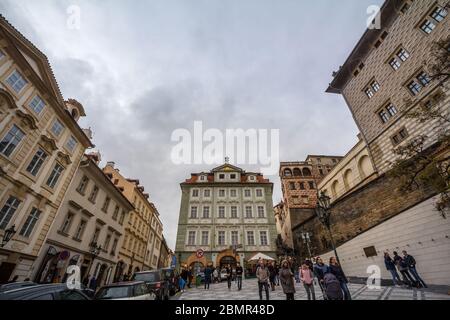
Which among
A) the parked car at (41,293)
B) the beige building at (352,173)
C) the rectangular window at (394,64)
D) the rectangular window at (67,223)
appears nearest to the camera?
the parked car at (41,293)

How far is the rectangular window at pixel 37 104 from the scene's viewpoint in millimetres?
14698

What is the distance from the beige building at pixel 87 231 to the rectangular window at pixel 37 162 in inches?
117

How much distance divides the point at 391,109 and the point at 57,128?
28755 millimetres

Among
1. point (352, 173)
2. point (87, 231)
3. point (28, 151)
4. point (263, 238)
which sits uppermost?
point (352, 173)

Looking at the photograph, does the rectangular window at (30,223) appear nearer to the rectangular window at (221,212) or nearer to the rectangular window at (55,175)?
the rectangular window at (55,175)

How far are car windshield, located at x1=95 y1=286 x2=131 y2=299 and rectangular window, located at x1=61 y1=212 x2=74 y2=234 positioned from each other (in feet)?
38.7

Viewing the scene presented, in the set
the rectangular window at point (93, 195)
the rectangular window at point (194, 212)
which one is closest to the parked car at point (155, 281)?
the rectangular window at point (93, 195)

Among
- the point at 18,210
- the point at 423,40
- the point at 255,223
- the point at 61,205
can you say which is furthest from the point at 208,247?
the point at 423,40

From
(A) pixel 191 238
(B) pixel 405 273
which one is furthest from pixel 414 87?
(A) pixel 191 238

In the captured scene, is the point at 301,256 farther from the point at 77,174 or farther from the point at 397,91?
the point at 77,174

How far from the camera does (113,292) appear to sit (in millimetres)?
8094

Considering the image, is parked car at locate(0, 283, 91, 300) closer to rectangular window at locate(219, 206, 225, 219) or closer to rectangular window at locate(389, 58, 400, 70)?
rectangular window at locate(219, 206, 225, 219)

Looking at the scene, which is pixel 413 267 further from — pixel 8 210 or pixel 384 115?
pixel 8 210
